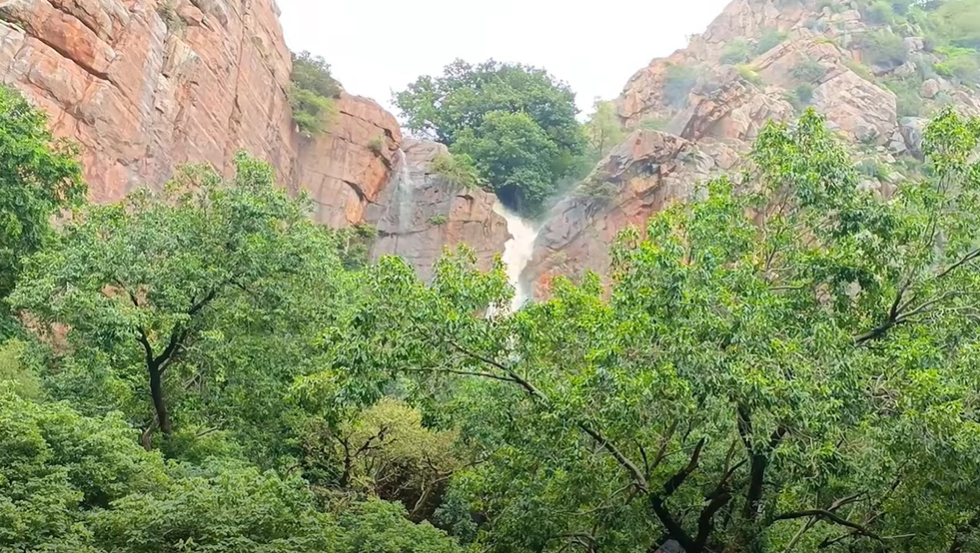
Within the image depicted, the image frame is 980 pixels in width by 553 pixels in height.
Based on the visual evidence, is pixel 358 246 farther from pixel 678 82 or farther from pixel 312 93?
pixel 678 82

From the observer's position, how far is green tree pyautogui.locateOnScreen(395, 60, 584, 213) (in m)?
38.6

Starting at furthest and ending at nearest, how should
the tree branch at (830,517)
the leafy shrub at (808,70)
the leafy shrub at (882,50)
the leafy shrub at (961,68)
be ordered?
the leafy shrub at (961,68)
the leafy shrub at (882,50)
the leafy shrub at (808,70)
the tree branch at (830,517)

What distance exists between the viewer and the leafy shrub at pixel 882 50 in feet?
151

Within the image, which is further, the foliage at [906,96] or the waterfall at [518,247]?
the foliage at [906,96]

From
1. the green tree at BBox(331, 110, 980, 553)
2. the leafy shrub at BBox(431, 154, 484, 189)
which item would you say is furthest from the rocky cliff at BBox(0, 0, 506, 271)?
the green tree at BBox(331, 110, 980, 553)

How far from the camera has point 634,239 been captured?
10477 mm

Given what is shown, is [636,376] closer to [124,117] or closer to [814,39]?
[124,117]

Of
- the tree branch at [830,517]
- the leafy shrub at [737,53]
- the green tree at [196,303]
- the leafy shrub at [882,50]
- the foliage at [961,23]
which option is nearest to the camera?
the tree branch at [830,517]

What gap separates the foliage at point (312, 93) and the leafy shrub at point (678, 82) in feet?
70.0

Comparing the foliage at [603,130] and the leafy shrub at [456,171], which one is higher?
the foliage at [603,130]

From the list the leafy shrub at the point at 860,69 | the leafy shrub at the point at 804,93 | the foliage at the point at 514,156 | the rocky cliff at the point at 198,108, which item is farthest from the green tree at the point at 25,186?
the leafy shrub at the point at 860,69

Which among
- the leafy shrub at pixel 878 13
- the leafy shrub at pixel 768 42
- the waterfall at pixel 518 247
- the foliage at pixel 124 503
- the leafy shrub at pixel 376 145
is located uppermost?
the leafy shrub at pixel 878 13

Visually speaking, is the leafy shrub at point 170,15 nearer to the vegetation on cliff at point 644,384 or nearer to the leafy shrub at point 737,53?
the vegetation on cliff at point 644,384

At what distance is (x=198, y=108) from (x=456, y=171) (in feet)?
35.0
